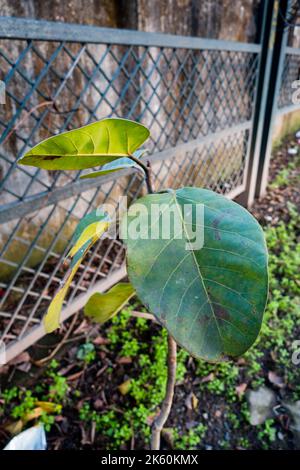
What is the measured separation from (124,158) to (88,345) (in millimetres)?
1227

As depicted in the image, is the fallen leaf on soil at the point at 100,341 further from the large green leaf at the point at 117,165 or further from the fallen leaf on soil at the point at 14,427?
the large green leaf at the point at 117,165

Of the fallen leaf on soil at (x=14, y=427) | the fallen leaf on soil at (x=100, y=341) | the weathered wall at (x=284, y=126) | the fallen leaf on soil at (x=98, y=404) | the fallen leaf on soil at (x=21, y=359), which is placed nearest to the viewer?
the fallen leaf on soil at (x=14, y=427)

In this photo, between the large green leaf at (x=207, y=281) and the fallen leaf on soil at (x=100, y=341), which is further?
the fallen leaf on soil at (x=100, y=341)

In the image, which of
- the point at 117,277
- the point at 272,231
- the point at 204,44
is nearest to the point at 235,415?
the point at 117,277

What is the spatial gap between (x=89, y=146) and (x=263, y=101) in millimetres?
2368

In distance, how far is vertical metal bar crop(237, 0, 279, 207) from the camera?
2.25 metres

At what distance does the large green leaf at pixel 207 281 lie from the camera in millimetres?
401

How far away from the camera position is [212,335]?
404 millimetres

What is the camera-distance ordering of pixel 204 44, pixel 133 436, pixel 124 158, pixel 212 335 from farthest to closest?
pixel 204 44, pixel 133 436, pixel 124 158, pixel 212 335

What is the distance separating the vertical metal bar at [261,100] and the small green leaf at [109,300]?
7.22 ft

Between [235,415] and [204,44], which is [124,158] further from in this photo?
[204,44]

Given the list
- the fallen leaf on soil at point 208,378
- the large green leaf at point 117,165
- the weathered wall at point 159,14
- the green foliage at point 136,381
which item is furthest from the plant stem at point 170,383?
the weathered wall at point 159,14

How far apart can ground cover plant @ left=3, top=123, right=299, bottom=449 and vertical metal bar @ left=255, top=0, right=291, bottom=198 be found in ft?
4.93

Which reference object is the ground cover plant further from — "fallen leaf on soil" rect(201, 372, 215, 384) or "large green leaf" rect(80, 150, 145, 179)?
"large green leaf" rect(80, 150, 145, 179)
